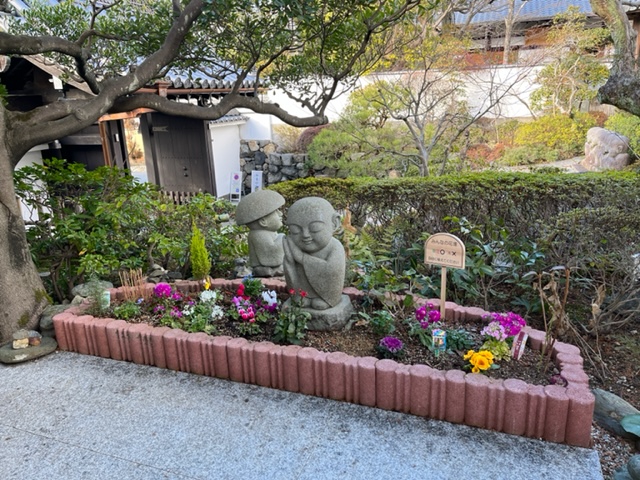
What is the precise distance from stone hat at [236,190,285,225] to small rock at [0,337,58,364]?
1990 mm

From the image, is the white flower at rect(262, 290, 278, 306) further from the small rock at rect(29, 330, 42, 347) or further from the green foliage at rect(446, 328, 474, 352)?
the small rock at rect(29, 330, 42, 347)

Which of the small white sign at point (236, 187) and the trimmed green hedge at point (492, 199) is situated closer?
the trimmed green hedge at point (492, 199)

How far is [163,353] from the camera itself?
11.8 feet

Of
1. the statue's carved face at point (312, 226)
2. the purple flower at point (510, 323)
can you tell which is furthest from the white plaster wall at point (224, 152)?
the purple flower at point (510, 323)

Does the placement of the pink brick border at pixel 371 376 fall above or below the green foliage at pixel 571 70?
below

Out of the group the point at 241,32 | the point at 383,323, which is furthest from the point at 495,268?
the point at 241,32

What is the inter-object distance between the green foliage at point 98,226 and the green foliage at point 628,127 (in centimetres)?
1083

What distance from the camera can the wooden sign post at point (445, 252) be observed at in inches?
131

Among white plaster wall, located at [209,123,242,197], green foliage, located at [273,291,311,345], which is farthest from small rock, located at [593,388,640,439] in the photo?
white plaster wall, located at [209,123,242,197]

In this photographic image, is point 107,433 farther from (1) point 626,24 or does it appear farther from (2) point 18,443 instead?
(1) point 626,24

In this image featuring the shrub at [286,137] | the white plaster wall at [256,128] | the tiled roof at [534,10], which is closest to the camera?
the shrub at [286,137]

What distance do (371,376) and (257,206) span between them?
7.26ft

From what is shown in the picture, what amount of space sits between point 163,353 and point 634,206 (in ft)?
15.1

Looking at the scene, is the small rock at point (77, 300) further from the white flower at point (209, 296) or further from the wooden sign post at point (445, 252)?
the wooden sign post at point (445, 252)
